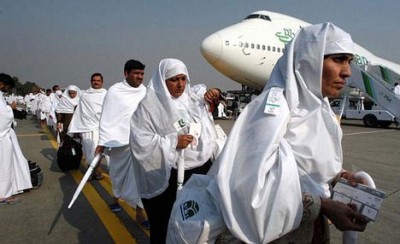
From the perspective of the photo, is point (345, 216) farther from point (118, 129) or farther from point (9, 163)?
point (9, 163)

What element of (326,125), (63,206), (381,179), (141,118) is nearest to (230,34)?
(381,179)

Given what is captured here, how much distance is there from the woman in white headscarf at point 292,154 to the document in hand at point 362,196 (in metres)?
0.04

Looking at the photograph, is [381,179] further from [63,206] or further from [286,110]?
[286,110]

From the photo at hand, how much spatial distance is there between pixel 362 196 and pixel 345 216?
11 cm

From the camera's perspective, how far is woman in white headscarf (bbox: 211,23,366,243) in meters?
1.23

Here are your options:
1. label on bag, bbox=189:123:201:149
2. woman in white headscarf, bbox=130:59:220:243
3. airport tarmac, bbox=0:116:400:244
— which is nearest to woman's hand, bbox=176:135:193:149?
woman in white headscarf, bbox=130:59:220:243

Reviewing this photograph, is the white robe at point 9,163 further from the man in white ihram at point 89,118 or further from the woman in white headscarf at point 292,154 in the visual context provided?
the woman in white headscarf at point 292,154

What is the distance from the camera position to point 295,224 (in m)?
1.26

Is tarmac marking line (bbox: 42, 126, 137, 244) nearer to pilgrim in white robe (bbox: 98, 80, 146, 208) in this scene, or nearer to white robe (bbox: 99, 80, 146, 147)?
pilgrim in white robe (bbox: 98, 80, 146, 208)

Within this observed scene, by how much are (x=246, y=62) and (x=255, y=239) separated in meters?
14.1

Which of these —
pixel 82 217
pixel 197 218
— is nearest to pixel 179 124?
pixel 197 218

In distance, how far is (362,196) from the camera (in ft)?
4.29

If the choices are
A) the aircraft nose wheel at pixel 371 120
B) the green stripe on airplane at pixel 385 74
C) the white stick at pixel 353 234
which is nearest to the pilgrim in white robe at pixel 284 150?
the white stick at pixel 353 234

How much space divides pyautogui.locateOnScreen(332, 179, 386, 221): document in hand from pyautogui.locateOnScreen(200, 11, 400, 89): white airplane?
13159 millimetres
